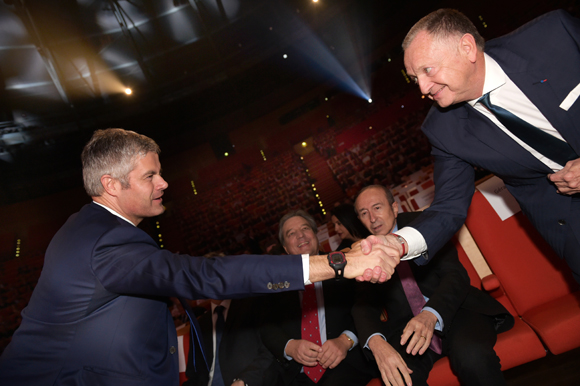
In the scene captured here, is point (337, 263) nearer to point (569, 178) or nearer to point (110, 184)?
point (569, 178)

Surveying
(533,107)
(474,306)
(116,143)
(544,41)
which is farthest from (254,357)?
(544,41)

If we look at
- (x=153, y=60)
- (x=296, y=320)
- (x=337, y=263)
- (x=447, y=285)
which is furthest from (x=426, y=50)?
(x=153, y=60)

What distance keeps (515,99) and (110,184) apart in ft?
6.41

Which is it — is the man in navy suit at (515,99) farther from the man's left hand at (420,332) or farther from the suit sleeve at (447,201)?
the man's left hand at (420,332)

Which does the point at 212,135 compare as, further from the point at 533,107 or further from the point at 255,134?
the point at 533,107

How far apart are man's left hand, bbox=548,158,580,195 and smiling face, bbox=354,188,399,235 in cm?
110

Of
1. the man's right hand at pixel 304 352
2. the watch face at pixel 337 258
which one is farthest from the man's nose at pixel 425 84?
the man's right hand at pixel 304 352

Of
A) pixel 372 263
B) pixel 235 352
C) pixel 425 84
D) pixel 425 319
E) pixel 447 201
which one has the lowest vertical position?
pixel 425 319

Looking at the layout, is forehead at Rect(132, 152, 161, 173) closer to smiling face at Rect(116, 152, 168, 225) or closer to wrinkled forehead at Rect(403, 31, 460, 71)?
smiling face at Rect(116, 152, 168, 225)

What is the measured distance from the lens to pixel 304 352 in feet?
6.64

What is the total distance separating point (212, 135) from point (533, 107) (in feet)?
47.1

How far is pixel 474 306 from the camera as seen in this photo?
184 cm

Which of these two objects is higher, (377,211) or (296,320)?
(377,211)

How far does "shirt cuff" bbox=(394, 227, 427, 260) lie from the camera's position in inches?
63.1
